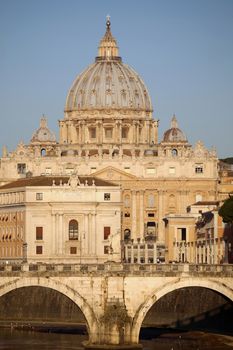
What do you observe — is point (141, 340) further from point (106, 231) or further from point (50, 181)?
point (50, 181)

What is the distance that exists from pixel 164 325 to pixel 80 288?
18168mm

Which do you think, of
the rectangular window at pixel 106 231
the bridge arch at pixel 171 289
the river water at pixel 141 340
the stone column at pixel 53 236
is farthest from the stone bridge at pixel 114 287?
the stone column at pixel 53 236

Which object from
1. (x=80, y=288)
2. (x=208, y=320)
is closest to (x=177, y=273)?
(x=80, y=288)

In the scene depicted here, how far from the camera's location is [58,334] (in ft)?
401

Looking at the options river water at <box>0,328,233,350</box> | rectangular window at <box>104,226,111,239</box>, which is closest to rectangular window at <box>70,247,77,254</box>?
rectangular window at <box>104,226,111,239</box>

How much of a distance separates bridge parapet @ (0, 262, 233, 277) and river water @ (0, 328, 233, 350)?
400 centimetres

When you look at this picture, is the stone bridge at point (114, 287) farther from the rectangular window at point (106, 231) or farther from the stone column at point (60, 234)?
the stone column at point (60, 234)

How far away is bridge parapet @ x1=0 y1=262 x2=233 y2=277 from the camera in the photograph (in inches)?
4272

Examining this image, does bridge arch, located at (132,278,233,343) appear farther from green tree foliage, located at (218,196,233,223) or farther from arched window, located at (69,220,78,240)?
arched window, located at (69,220,78,240)

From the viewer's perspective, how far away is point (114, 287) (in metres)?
109

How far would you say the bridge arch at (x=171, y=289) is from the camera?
10838 centimetres

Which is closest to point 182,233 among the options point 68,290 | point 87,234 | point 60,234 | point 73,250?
point 87,234

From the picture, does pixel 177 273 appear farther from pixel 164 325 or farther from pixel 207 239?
pixel 207 239

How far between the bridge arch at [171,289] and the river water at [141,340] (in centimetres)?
233
